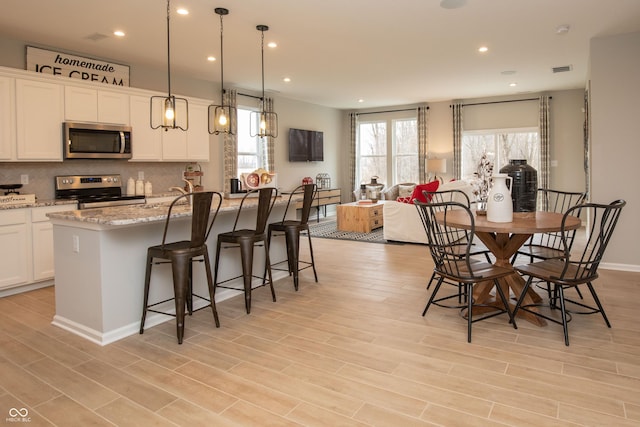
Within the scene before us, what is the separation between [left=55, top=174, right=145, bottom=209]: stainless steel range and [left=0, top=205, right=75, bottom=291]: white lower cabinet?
415 mm

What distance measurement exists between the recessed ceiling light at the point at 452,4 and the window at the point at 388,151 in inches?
254

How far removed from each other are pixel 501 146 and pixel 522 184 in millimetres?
6158

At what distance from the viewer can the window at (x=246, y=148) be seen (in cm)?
815

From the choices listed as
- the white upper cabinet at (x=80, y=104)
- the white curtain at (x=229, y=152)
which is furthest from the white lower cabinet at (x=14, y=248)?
the white curtain at (x=229, y=152)

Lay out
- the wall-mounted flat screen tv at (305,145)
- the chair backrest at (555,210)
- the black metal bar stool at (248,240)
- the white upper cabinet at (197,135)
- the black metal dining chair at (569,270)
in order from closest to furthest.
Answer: the black metal dining chair at (569,270) → the black metal bar stool at (248,240) → the chair backrest at (555,210) → the white upper cabinet at (197,135) → the wall-mounted flat screen tv at (305,145)

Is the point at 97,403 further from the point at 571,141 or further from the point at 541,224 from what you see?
the point at 571,141

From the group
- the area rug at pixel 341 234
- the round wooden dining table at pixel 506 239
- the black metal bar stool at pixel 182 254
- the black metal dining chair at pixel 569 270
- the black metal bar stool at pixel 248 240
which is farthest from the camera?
the area rug at pixel 341 234

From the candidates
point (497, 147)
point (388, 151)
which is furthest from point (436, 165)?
point (388, 151)

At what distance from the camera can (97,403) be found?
2.25 metres

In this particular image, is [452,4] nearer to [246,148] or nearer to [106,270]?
[106,270]

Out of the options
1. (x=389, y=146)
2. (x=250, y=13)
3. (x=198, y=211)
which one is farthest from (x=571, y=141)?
(x=198, y=211)

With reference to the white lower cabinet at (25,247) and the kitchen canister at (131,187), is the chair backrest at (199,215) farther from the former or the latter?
the kitchen canister at (131,187)

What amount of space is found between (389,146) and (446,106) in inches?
65.3

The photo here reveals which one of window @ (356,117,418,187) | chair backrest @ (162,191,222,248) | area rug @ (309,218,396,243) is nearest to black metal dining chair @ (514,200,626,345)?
chair backrest @ (162,191,222,248)
